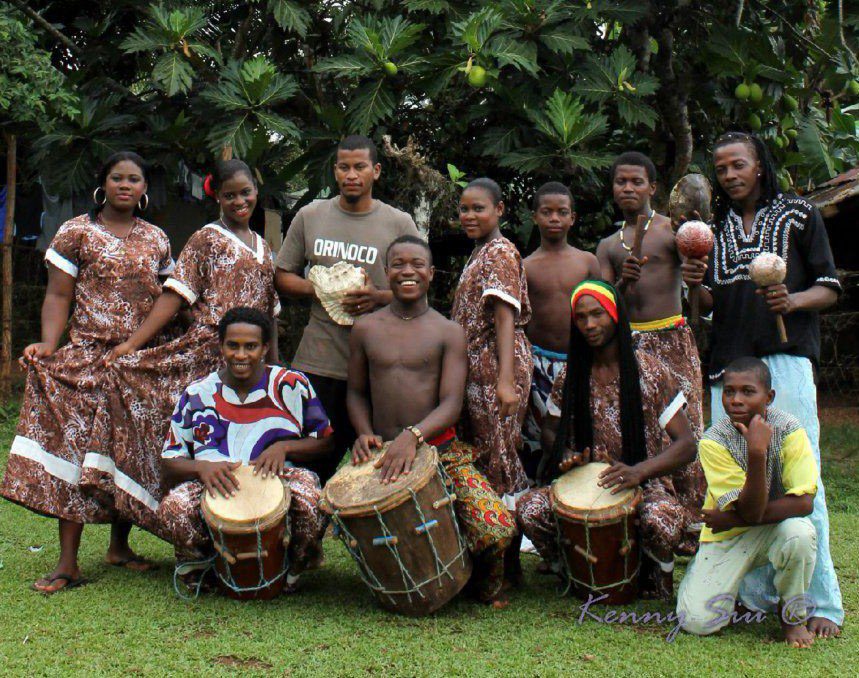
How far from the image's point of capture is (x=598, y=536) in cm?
397

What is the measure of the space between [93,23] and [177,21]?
5.53ft

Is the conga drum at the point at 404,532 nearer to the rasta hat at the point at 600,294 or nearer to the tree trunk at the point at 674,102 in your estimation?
the rasta hat at the point at 600,294

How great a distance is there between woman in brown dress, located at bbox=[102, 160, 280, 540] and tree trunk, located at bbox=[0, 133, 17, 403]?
5.23 meters

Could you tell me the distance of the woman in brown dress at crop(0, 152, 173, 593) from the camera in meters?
4.41

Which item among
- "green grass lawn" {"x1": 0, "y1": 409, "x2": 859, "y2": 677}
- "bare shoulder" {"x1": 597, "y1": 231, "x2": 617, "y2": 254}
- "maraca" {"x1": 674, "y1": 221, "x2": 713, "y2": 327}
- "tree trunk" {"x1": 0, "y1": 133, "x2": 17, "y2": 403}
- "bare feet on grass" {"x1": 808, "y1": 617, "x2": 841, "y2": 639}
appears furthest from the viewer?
"tree trunk" {"x1": 0, "y1": 133, "x2": 17, "y2": 403}

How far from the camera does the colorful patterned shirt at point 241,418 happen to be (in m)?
4.30

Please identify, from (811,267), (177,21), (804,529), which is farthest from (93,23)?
(804,529)

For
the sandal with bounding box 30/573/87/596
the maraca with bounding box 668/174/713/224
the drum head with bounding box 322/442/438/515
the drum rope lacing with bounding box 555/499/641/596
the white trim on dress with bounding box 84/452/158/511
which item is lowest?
the sandal with bounding box 30/573/87/596

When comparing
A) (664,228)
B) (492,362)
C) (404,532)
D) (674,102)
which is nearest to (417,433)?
(404,532)

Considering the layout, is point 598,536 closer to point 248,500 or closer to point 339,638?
point 339,638

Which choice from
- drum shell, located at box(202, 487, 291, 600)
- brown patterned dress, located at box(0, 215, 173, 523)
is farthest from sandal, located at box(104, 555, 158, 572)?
drum shell, located at box(202, 487, 291, 600)

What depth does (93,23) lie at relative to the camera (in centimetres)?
742

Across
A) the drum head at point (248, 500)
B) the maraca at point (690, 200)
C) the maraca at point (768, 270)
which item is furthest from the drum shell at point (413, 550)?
the maraca at point (690, 200)

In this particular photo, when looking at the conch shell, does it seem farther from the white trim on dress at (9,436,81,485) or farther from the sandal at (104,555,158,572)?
the sandal at (104,555,158,572)
